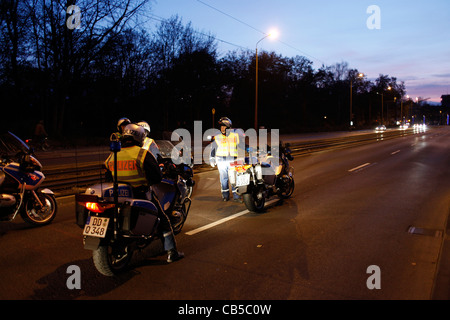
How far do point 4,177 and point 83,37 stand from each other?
2691 cm

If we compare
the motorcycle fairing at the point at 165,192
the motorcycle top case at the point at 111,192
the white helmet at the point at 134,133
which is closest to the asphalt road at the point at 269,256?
the motorcycle fairing at the point at 165,192

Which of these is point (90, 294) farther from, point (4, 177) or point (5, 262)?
point (4, 177)

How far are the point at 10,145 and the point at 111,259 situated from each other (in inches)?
136

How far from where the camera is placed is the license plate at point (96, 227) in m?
4.04

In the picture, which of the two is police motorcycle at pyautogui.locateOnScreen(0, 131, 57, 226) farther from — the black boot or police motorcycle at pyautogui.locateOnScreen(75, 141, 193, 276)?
the black boot

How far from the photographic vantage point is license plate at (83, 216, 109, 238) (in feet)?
13.3

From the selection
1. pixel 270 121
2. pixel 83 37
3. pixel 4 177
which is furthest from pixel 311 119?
pixel 4 177

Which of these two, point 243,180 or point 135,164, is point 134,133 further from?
point 243,180

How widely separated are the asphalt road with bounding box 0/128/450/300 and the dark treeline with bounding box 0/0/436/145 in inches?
976

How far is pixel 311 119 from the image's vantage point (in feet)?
256

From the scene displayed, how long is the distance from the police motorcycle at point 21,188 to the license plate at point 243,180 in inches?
132

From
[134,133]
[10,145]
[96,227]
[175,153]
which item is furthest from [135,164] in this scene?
[10,145]

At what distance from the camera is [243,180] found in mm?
7191

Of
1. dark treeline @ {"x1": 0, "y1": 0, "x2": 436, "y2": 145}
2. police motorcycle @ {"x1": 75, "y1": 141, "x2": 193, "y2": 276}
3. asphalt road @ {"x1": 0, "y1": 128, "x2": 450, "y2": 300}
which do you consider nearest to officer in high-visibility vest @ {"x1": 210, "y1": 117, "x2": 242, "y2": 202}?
asphalt road @ {"x1": 0, "y1": 128, "x2": 450, "y2": 300}
